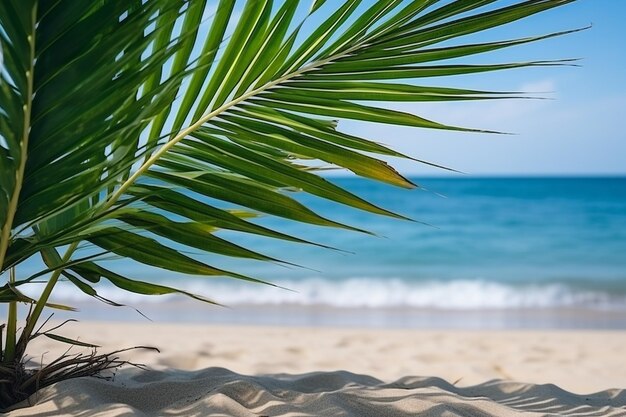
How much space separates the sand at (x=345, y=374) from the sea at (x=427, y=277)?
0.22 metres

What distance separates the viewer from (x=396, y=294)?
799 centimetres

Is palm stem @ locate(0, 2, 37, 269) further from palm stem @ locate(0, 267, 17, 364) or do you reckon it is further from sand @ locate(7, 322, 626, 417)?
sand @ locate(7, 322, 626, 417)

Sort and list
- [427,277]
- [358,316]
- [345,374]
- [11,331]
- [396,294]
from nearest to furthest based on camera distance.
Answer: [11,331], [345,374], [358,316], [396,294], [427,277]

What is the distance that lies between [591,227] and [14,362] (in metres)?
16.3

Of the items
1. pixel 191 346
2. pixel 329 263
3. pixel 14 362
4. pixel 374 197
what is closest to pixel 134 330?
pixel 191 346

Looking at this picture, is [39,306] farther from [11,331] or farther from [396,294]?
[396,294]

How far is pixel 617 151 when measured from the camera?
3244cm

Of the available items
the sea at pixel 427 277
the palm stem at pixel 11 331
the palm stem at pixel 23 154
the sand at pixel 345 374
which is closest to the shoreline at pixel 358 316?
the sea at pixel 427 277

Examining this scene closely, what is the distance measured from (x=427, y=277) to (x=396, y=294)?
1.61 m

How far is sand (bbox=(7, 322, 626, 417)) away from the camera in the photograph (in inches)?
55.1

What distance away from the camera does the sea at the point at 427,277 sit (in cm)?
597

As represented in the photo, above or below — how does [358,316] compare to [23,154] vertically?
above

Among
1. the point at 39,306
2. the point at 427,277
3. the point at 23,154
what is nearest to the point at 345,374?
the point at 39,306

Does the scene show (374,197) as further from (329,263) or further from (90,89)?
(90,89)
